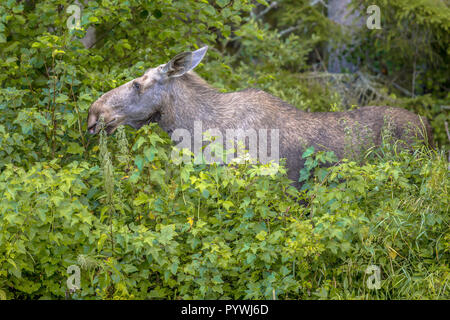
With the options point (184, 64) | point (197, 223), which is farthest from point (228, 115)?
point (197, 223)

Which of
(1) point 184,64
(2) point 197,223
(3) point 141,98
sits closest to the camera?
(2) point 197,223

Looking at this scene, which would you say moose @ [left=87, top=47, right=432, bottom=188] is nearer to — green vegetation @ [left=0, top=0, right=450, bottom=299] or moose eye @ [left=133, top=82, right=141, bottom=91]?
moose eye @ [left=133, top=82, right=141, bottom=91]

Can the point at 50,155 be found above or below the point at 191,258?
above

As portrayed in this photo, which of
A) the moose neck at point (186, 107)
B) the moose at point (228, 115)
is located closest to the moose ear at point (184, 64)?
the moose at point (228, 115)

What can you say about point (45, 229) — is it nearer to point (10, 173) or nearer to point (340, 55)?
point (10, 173)

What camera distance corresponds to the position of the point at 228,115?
6.67 metres

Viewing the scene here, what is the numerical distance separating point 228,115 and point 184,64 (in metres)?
0.70

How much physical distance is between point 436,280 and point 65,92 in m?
4.18

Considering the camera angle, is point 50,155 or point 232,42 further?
point 232,42

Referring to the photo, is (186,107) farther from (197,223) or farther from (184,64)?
(197,223)

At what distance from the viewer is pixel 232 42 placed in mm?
14188
